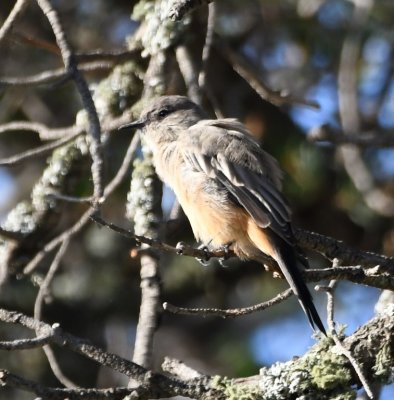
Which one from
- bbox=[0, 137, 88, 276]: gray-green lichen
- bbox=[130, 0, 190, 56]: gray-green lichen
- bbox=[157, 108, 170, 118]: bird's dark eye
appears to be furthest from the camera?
bbox=[157, 108, 170, 118]: bird's dark eye

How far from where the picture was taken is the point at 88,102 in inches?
162

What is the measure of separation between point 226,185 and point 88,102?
0.95 m

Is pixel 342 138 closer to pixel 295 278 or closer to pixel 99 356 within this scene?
pixel 295 278

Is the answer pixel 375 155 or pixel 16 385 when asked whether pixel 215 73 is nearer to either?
pixel 375 155

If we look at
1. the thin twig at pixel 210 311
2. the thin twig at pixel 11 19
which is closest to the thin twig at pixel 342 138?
the thin twig at pixel 210 311

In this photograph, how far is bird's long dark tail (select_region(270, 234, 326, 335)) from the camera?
151 inches

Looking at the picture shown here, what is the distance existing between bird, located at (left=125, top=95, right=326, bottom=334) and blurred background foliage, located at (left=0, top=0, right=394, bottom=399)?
1164 mm

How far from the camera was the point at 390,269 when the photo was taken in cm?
343

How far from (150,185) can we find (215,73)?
2211mm

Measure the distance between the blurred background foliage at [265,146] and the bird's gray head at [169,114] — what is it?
0.81m

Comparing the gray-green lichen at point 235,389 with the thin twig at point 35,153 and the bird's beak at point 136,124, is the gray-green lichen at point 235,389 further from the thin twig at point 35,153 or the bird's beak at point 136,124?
the bird's beak at point 136,124

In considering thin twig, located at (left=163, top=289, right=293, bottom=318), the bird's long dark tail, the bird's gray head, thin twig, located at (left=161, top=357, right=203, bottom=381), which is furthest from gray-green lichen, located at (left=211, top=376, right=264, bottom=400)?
the bird's gray head

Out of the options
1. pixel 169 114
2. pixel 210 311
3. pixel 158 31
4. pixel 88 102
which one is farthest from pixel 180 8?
pixel 169 114

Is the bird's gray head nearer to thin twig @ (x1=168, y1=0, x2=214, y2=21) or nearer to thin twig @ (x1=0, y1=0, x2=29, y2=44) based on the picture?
thin twig @ (x1=0, y1=0, x2=29, y2=44)
